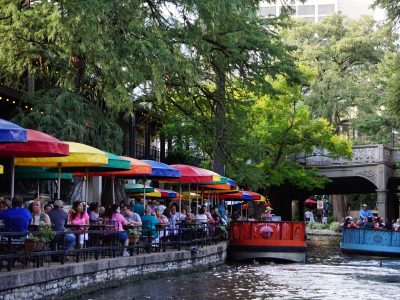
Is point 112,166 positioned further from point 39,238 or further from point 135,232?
point 39,238

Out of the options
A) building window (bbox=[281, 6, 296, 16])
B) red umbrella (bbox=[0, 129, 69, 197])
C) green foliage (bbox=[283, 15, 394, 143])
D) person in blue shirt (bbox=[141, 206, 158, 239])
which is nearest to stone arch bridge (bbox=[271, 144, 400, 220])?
green foliage (bbox=[283, 15, 394, 143])

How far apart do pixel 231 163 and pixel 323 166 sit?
2353cm

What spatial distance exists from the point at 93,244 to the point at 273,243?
38.6ft

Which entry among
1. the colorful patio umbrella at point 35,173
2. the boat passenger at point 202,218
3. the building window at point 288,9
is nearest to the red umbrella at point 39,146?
the colorful patio umbrella at point 35,173

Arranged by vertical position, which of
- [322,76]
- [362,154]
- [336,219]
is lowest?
[336,219]

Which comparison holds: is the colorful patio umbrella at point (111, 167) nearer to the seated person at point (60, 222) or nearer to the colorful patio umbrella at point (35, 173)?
the colorful patio umbrella at point (35, 173)

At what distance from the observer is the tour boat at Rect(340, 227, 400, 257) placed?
33.2 m

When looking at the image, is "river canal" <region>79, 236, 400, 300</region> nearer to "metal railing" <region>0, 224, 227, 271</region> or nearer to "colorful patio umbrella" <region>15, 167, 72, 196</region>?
"metal railing" <region>0, 224, 227, 271</region>

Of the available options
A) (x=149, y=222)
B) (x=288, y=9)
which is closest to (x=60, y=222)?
(x=149, y=222)

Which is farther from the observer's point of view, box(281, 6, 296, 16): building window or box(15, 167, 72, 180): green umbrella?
box(281, 6, 296, 16): building window

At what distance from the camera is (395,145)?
58.8m

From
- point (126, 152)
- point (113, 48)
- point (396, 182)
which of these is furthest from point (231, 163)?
point (396, 182)

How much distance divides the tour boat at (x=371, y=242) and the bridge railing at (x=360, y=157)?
1626 cm

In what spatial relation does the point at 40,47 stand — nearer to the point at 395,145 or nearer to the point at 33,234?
the point at 33,234
